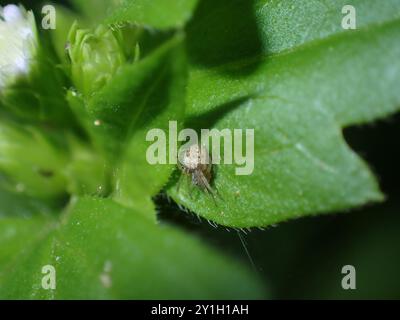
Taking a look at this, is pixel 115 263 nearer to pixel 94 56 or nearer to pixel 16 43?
pixel 94 56

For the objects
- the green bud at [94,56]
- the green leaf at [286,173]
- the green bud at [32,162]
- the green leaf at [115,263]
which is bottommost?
the green leaf at [115,263]

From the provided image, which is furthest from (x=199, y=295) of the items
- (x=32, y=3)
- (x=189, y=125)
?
(x=32, y=3)

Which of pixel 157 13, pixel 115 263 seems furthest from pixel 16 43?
pixel 115 263

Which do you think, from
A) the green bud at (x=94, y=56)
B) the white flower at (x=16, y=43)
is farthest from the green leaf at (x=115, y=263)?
the white flower at (x=16, y=43)

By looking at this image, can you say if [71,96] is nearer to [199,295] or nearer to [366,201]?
[199,295]

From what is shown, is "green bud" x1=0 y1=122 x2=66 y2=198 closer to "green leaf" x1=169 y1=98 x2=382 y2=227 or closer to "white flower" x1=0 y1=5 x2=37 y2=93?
→ "white flower" x1=0 y1=5 x2=37 y2=93

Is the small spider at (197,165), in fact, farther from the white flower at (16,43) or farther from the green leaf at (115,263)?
the white flower at (16,43)
